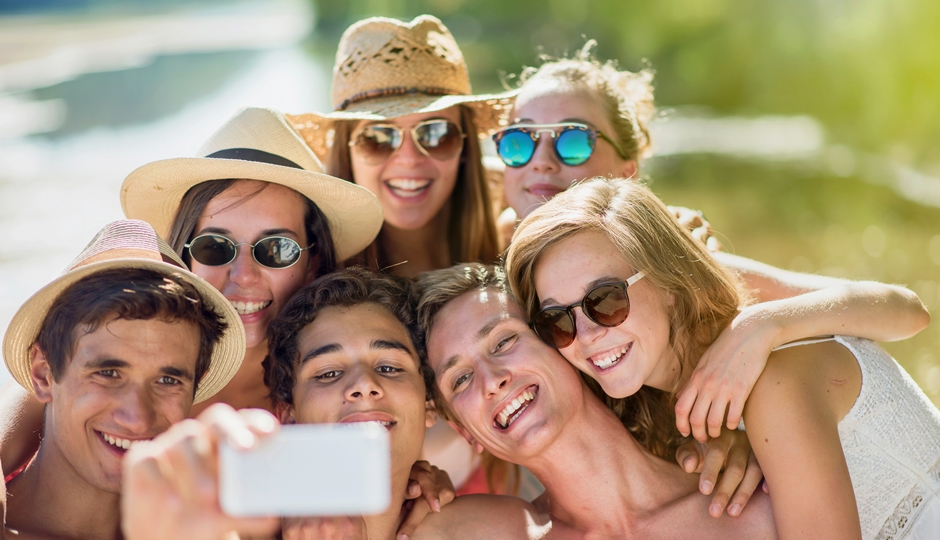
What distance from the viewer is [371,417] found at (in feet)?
10.1

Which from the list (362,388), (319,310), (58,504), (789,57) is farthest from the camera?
(789,57)

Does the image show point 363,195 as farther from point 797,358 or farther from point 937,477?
point 937,477

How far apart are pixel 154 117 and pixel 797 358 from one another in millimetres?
16264

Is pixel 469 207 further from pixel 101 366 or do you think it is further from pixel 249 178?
pixel 101 366

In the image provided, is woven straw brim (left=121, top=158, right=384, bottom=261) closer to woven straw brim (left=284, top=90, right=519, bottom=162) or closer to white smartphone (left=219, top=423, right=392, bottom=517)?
woven straw brim (left=284, top=90, right=519, bottom=162)

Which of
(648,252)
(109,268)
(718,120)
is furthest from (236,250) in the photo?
(718,120)

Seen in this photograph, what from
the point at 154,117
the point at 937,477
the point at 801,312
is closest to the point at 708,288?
the point at 801,312

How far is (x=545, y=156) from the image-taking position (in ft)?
14.7

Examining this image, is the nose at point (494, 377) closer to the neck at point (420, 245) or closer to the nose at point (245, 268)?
the nose at point (245, 268)

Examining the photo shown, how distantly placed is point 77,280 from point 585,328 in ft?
5.81

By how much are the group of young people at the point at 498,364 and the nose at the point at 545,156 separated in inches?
35.4

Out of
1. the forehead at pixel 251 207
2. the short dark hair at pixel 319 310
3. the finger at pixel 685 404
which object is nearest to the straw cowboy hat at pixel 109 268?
the short dark hair at pixel 319 310

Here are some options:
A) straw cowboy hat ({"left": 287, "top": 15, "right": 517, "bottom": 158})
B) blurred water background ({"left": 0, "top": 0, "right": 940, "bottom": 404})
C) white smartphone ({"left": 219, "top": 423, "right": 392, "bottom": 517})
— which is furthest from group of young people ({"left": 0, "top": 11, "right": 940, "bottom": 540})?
blurred water background ({"left": 0, "top": 0, "right": 940, "bottom": 404})

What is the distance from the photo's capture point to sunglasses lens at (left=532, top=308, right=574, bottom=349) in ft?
10.5
